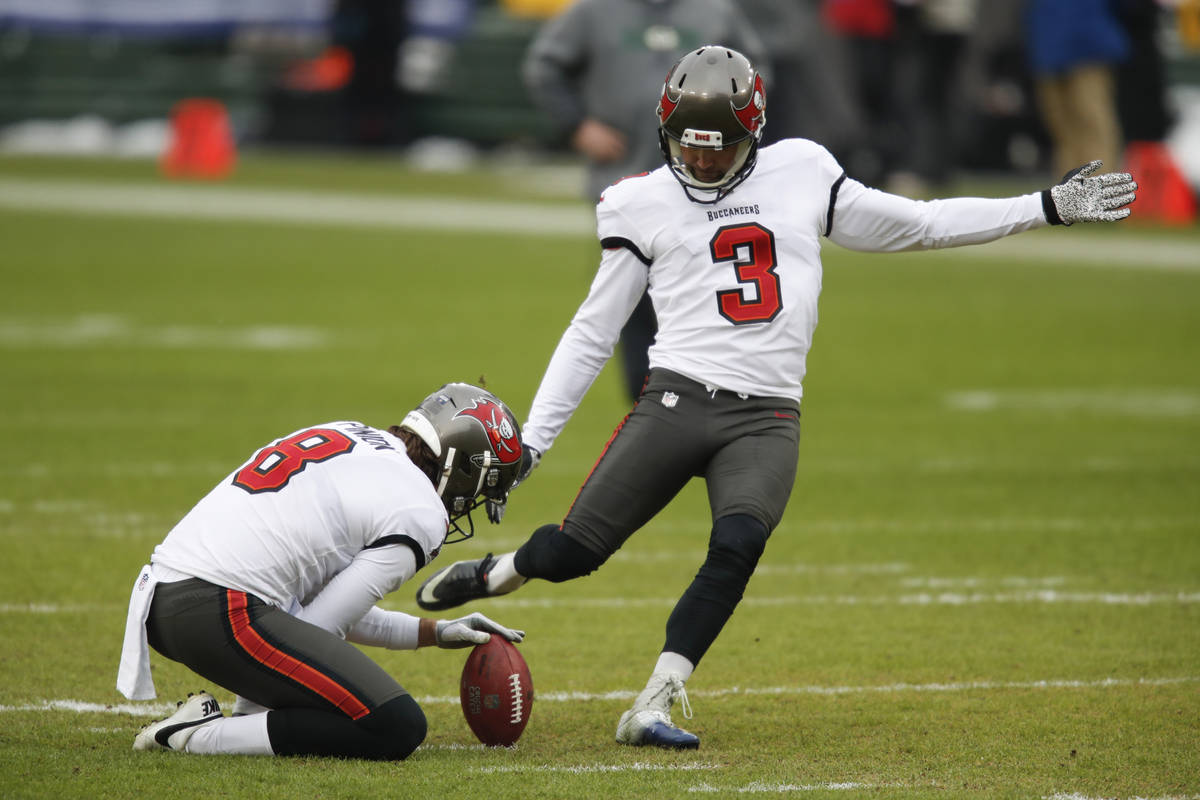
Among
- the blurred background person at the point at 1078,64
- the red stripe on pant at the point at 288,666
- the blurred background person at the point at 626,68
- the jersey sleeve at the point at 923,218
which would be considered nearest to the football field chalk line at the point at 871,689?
the red stripe on pant at the point at 288,666

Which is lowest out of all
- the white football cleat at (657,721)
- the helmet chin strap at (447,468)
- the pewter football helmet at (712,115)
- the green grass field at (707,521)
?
the green grass field at (707,521)

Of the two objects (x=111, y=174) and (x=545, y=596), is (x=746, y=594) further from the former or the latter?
(x=111, y=174)

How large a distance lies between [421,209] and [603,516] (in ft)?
54.8

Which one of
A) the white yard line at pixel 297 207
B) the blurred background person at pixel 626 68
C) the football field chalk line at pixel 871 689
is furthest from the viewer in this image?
the white yard line at pixel 297 207

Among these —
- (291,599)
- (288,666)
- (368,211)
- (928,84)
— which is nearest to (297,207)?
(368,211)

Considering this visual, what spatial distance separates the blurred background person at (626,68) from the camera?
911 cm

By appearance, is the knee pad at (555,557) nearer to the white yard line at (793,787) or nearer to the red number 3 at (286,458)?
the red number 3 at (286,458)

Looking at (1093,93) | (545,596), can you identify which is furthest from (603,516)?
(1093,93)

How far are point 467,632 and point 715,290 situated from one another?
123 cm

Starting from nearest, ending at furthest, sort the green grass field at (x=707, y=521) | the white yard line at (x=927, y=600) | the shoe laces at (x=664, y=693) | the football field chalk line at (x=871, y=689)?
1. the green grass field at (x=707, y=521)
2. the shoe laces at (x=664, y=693)
3. the football field chalk line at (x=871, y=689)
4. the white yard line at (x=927, y=600)

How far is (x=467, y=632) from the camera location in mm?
5043

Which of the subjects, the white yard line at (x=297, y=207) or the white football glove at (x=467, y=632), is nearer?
the white football glove at (x=467, y=632)

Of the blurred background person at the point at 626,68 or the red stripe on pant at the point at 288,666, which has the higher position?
the blurred background person at the point at 626,68

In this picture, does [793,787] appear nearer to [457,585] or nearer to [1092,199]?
[457,585]
